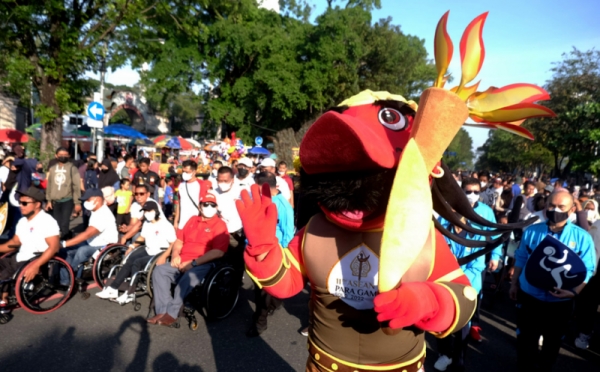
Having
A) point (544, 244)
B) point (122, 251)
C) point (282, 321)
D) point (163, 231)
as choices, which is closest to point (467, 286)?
point (544, 244)

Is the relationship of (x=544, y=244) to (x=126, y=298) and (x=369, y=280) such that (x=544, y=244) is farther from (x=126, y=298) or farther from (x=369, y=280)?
(x=126, y=298)

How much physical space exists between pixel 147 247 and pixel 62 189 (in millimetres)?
3007

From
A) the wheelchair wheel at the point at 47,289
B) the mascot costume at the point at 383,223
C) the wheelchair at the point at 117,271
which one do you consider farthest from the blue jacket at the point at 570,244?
the wheelchair wheel at the point at 47,289

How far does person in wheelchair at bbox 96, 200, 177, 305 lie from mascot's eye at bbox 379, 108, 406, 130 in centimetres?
368

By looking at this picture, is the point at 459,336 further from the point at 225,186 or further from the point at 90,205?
the point at 90,205

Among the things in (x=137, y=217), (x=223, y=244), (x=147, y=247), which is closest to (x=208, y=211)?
(x=223, y=244)

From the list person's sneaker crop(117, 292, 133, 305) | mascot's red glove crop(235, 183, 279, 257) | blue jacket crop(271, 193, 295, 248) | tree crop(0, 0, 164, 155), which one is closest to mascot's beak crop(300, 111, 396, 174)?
mascot's red glove crop(235, 183, 279, 257)

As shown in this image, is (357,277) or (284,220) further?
(284,220)

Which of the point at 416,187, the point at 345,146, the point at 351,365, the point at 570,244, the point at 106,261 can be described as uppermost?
the point at 345,146

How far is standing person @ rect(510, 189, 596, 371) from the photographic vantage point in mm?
2939

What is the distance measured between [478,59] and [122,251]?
195 inches

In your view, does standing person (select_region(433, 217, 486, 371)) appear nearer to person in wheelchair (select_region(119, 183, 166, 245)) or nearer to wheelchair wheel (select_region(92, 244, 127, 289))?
person in wheelchair (select_region(119, 183, 166, 245))

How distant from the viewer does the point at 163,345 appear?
380 cm

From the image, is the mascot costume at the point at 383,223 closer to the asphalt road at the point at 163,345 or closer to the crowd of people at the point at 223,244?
the crowd of people at the point at 223,244
